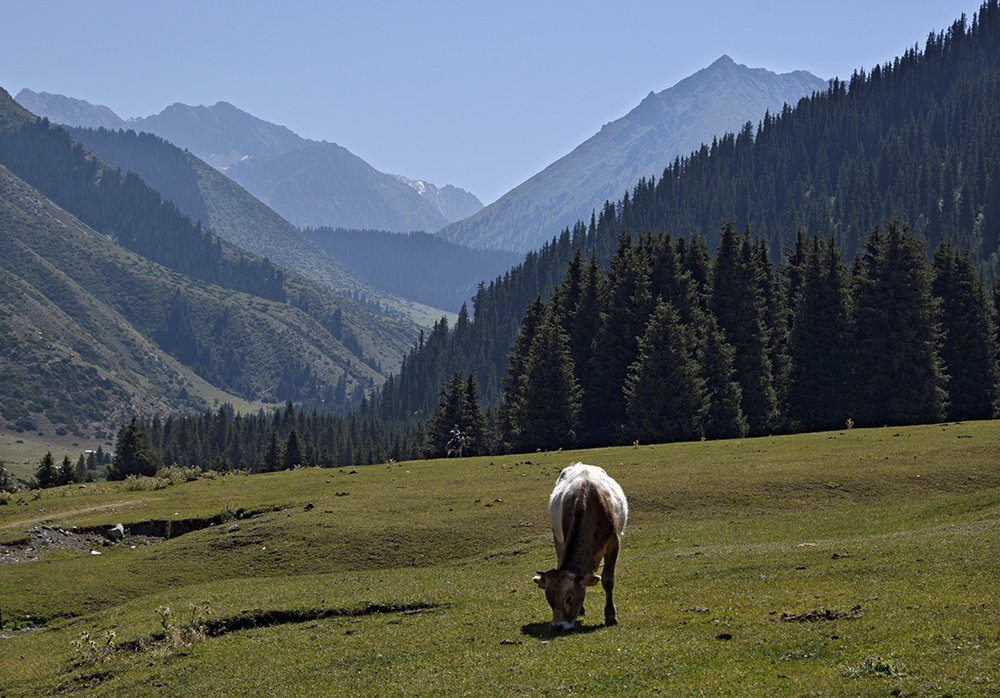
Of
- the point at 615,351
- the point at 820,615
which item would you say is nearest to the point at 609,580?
the point at 820,615

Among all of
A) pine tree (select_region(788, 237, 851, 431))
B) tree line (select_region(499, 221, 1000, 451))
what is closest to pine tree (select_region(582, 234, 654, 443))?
tree line (select_region(499, 221, 1000, 451))

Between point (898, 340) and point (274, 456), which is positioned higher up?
point (898, 340)

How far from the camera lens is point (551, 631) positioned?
19297mm

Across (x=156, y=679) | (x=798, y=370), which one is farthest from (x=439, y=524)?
(x=798, y=370)

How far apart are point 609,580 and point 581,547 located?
3.58 feet

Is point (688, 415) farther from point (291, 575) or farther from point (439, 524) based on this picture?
point (291, 575)

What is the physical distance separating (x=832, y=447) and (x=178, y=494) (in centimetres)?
4269

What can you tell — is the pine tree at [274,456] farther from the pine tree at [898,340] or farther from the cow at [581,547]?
the cow at [581,547]

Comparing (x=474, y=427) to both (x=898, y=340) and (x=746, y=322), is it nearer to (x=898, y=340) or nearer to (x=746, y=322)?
(x=746, y=322)

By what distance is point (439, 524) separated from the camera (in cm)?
3934

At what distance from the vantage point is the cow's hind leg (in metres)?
19.4

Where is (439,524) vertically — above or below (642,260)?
below

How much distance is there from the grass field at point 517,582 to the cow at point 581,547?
0.67 metres

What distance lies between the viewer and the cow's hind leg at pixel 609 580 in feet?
63.5
